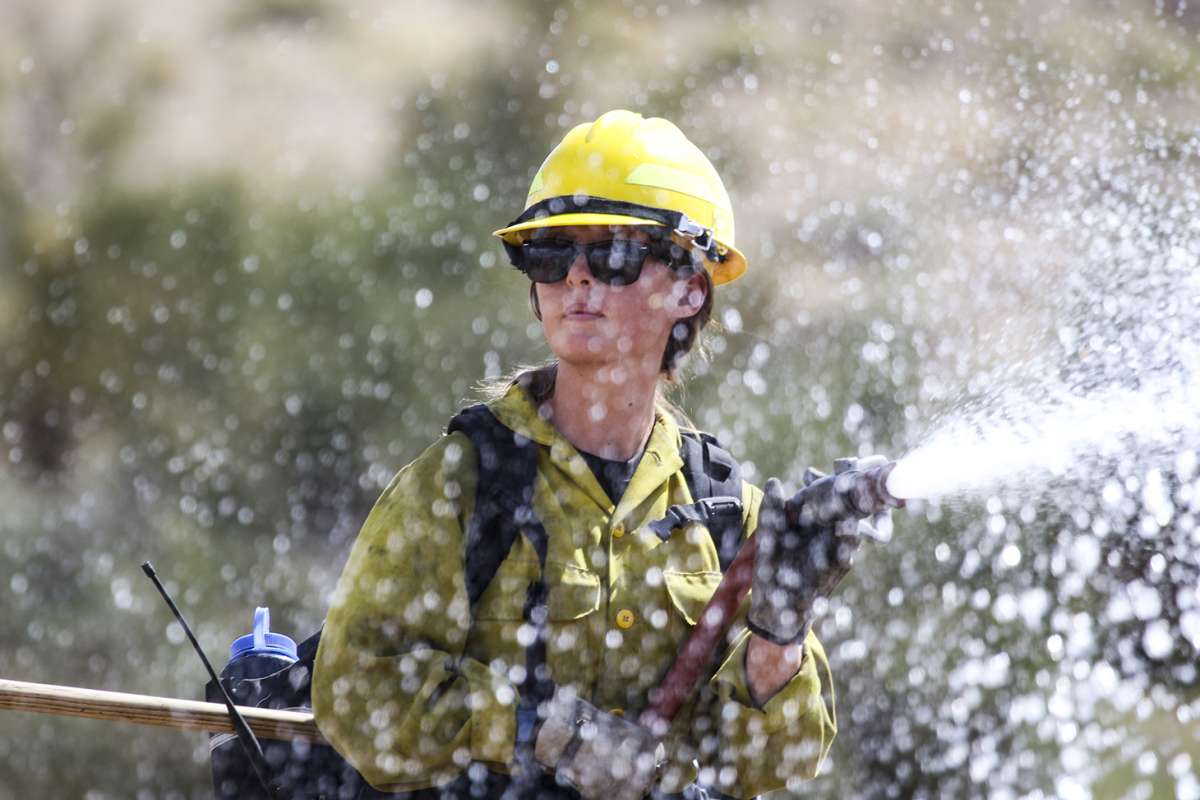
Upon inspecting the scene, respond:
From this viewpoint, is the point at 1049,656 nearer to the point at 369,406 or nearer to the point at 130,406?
the point at 369,406

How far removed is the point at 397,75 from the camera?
9.48 meters

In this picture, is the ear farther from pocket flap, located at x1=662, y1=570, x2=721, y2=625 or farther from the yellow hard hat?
pocket flap, located at x1=662, y1=570, x2=721, y2=625

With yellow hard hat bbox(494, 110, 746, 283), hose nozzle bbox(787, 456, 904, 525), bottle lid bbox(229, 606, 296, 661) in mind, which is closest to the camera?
hose nozzle bbox(787, 456, 904, 525)

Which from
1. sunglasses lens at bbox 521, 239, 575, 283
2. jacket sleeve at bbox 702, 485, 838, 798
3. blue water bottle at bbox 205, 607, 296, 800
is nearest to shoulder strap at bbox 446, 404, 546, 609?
sunglasses lens at bbox 521, 239, 575, 283

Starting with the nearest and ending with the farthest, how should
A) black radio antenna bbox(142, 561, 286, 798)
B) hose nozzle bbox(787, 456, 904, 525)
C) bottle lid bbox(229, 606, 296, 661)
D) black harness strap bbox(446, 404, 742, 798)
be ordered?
hose nozzle bbox(787, 456, 904, 525) → black harness strap bbox(446, 404, 742, 798) → black radio antenna bbox(142, 561, 286, 798) → bottle lid bbox(229, 606, 296, 661)

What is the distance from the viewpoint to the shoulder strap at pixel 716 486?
8.94 feet

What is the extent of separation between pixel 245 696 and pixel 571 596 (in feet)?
2.47

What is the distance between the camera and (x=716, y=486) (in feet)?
9.22

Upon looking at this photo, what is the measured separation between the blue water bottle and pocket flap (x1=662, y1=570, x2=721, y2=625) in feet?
2.57

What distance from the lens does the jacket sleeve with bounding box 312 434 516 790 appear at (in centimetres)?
240

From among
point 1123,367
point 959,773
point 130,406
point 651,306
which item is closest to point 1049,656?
point 959,773

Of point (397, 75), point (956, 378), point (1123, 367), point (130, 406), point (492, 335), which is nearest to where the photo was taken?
point (1123, 367)

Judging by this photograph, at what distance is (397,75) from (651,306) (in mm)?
7172

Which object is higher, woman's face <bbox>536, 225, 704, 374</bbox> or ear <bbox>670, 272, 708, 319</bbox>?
woman's face <bbox>536, 225, 704, 374</bbox>
